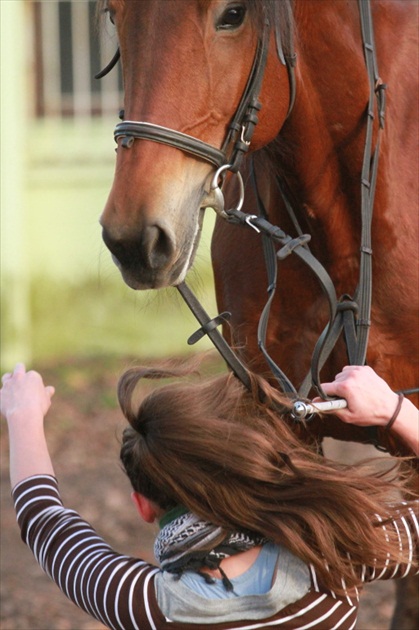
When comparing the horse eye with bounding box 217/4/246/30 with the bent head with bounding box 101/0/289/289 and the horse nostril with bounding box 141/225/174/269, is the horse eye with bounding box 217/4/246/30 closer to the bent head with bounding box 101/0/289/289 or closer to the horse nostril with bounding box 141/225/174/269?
the bent head with bounding box 101/0/289/289

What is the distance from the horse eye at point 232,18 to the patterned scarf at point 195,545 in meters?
0.93

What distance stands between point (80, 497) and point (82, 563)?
3282mm

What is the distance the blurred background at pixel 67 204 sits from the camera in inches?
291

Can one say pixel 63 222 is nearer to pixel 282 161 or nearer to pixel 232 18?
pixel 282 161

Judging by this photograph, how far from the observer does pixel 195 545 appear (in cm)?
197

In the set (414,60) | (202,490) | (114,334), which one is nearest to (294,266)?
(414,60)

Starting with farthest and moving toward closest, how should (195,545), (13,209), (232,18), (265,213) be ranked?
(13,209)
(265,213)
(232,18)
(195,545)

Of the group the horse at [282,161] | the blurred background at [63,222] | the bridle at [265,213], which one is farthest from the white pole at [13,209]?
the bridle at [265,213]

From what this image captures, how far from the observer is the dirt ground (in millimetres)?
4047

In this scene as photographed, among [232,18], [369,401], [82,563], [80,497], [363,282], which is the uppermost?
[232,18]

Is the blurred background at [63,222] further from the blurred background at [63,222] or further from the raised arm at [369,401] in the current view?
the raised arm at [369,401]

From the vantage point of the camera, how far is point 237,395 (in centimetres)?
215

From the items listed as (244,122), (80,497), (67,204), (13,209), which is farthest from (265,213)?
(67,204)

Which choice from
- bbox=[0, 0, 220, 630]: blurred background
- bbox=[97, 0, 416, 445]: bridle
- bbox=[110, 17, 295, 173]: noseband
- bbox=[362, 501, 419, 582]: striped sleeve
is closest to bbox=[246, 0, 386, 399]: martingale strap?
bbox=[97, 0, 416, 445]: bridle
